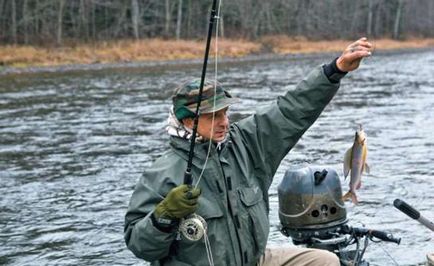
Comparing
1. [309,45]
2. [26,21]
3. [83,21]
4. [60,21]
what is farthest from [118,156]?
[309,45]

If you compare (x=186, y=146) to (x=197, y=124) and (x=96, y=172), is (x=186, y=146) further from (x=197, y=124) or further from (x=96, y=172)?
(x=96, y=172)

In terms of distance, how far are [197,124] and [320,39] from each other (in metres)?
57.9

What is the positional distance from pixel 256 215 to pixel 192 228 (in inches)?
18.5

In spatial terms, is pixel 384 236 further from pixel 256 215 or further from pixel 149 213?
pixel 149 213

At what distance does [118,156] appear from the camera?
1259cm

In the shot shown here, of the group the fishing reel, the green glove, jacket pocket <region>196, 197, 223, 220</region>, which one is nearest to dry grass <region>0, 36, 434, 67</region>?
jacket pocket <region>196, 197, 223, 220</region>

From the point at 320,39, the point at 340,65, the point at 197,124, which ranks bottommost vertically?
the point at 320,39

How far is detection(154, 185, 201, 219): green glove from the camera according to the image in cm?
348

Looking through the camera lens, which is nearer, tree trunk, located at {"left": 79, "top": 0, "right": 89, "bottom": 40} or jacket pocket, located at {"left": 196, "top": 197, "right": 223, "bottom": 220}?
jacket pocket, located at {"left": 196, "top": 197, "right": 223, "bottom": 220}

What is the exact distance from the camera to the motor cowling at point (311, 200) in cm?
473

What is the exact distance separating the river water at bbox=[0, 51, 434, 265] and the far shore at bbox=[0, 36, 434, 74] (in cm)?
889

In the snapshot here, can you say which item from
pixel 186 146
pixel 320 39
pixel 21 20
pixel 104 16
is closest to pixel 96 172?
pixel 186 146

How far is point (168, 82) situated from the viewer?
27.5 metres

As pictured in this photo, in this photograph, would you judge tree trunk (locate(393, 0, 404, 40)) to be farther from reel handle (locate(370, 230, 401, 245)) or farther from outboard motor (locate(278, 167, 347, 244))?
reel handle (locate(370, 230, 401, 245))
